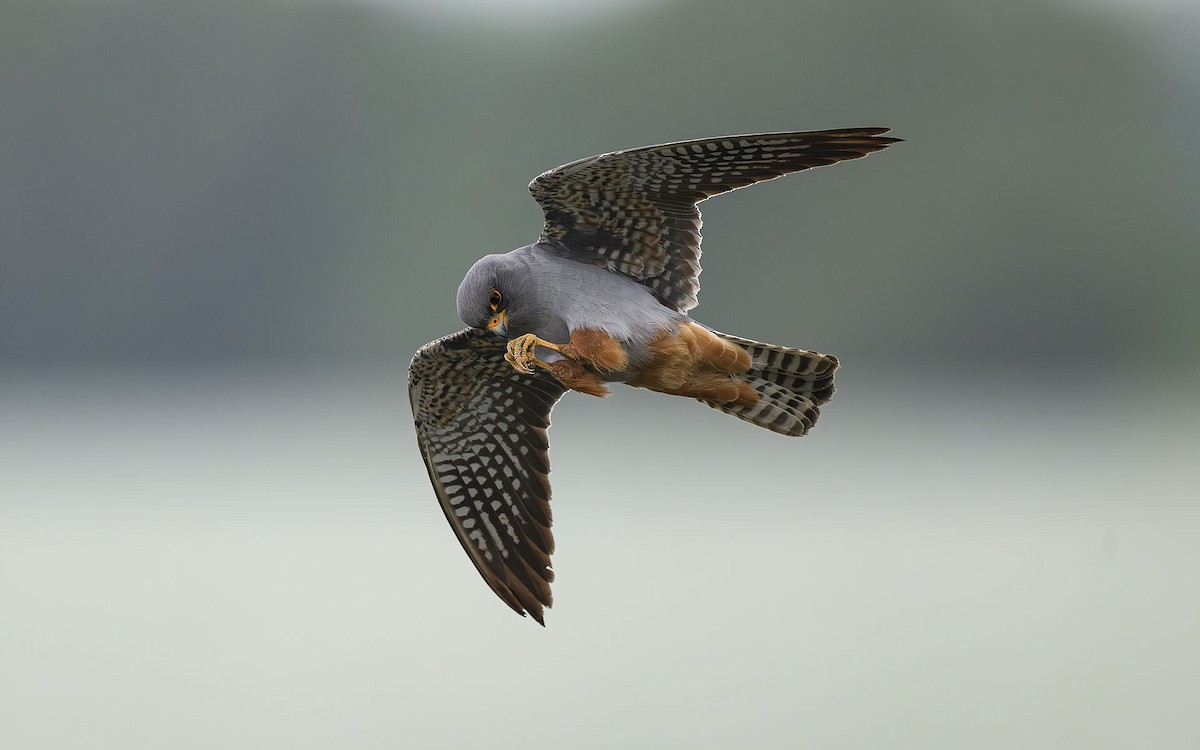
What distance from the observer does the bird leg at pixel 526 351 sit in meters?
3.33

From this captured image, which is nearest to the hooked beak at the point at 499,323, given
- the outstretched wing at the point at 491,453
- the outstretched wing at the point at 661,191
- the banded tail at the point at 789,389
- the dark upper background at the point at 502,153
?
the outstretched wing at the point at 661,191

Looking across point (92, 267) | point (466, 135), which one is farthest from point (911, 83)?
point (92, 267)

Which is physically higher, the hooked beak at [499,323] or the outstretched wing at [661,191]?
the outstretched wing at [661,191]

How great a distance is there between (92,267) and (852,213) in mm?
12406

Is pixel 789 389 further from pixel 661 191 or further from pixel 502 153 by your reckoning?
pixel 502 153

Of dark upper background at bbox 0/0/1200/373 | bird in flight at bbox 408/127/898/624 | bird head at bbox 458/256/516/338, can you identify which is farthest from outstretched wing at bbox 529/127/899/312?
dark upper background at bbox 0/0/1200/373

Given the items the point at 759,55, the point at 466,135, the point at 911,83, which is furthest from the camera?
→ the point at 911,83

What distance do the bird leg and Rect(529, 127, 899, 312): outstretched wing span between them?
0.48 metres

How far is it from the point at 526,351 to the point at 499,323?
0.77 ft

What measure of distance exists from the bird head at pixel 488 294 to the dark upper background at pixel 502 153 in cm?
1194

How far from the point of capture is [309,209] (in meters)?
18.5

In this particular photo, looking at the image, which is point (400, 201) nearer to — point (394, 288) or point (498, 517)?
point (394, 288)

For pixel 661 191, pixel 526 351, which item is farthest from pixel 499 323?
pixel 661 191

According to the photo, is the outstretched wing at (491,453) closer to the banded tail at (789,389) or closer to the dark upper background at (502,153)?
the banded tail at (789,389)
